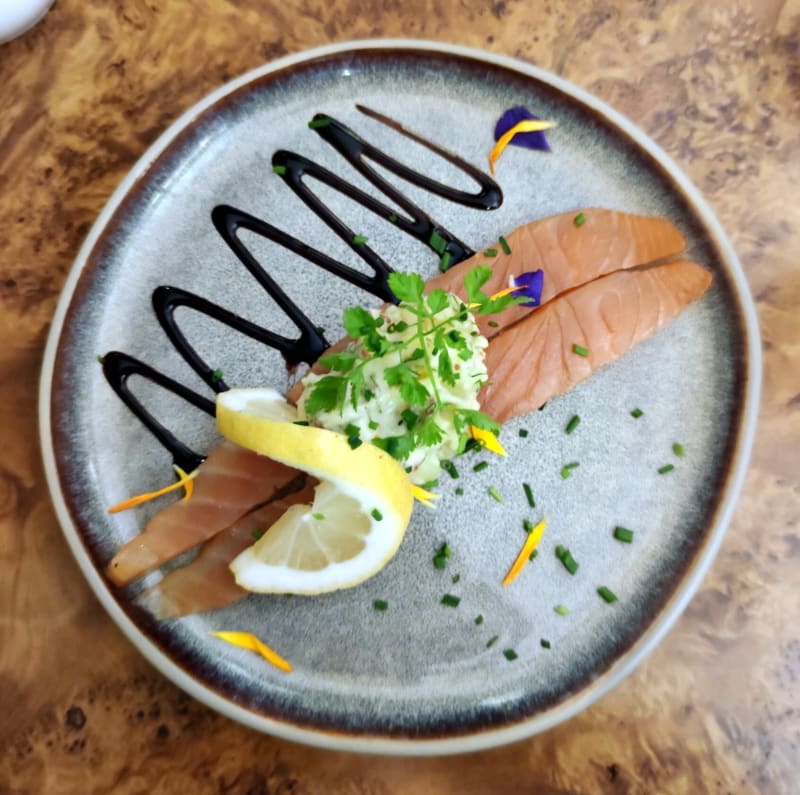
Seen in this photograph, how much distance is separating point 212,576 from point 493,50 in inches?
58.3

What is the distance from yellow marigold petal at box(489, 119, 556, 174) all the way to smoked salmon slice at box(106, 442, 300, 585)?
91 cm

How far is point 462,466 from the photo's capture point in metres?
1.62

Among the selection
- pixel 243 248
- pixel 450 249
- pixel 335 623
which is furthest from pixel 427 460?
pixel 243 248

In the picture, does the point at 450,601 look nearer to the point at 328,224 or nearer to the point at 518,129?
the point at 328,224

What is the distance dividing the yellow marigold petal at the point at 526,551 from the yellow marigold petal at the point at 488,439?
0.19m

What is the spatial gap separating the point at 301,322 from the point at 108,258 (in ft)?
1.53

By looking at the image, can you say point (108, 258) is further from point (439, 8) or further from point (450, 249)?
point (439, 8)

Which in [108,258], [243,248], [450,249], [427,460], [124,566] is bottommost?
[427,460]

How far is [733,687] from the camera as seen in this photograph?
159 cm

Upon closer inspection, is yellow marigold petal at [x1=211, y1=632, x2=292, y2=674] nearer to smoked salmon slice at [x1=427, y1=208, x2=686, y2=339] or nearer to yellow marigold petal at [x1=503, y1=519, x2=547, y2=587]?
yellow marigold petal at [x1=503, y1=519, x2=547, y2=587]

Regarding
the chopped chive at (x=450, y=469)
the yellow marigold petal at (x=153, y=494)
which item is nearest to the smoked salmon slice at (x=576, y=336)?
the chopped chive at (x=450, y=469)

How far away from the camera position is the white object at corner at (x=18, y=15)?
1653 mm

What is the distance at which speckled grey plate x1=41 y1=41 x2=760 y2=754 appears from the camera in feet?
4.94

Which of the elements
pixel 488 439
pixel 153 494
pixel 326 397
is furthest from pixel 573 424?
pixel 153 494
